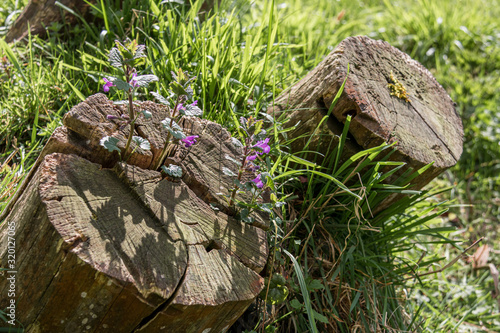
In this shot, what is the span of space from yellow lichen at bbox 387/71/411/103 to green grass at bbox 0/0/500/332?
0.43 m

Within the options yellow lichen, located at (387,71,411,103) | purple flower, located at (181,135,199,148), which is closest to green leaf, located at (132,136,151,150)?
purple flower, located at (181,135,199,148)

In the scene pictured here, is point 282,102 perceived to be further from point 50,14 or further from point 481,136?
point 481,136

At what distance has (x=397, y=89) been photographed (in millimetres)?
2178

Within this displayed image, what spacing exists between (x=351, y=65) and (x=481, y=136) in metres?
2.57

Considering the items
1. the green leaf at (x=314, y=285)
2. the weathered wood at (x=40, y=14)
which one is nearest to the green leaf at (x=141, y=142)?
the green leaf at (x=314, y=285)

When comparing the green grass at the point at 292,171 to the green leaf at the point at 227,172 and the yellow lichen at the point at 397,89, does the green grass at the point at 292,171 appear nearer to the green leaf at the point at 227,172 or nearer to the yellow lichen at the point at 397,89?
the green leaf at the point at 227,172

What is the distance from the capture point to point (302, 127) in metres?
2.11

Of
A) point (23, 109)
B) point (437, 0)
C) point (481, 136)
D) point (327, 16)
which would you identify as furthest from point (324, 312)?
point (437, 0)

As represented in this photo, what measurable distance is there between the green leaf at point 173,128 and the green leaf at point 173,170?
0.42ft

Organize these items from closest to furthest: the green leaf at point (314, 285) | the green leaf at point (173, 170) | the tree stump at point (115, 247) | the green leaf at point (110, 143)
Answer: the tree stump at point (115, 247) → the green leaf at point (110, 143) → the green leaf at point (173, 170) → the green leaf at point (314, 285)

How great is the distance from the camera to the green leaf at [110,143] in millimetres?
1400

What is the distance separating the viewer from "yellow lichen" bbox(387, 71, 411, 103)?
2158mm

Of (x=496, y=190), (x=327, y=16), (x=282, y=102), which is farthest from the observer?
(x=327, y=16)

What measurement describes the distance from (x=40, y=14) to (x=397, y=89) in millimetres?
2345
